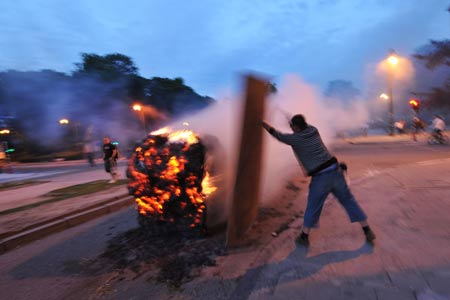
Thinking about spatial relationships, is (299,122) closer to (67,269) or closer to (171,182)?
(171,182)

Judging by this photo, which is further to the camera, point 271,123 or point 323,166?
point 271,123

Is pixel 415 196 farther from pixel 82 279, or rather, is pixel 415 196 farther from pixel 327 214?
pixel 82 279

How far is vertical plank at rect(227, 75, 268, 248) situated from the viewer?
4.17 meters

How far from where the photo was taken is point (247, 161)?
436cm

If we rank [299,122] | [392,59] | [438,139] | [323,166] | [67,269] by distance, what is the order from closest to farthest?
1. [323,166]
2. [299,122]
3. [67,269]
4. [438,139]
5. [392,59]

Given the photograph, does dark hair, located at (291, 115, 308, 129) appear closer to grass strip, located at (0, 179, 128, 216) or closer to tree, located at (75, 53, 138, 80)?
grass strip, located at (0, 179, 128, 216)

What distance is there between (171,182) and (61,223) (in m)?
3.07

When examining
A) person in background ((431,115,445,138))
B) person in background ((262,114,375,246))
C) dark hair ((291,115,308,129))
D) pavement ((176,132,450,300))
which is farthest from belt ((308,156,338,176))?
person in background ((431,115,445,138))

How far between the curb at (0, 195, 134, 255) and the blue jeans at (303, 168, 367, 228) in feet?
14.9

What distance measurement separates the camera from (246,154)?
4.31m

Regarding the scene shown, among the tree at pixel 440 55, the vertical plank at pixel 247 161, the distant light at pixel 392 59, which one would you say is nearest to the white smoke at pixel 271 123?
the vertical plank at pixel 247 161

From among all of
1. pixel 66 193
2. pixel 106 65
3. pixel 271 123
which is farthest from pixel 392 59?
pixel 106 65

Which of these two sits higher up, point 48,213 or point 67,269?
point 48,213

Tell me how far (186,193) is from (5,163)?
2131cm
